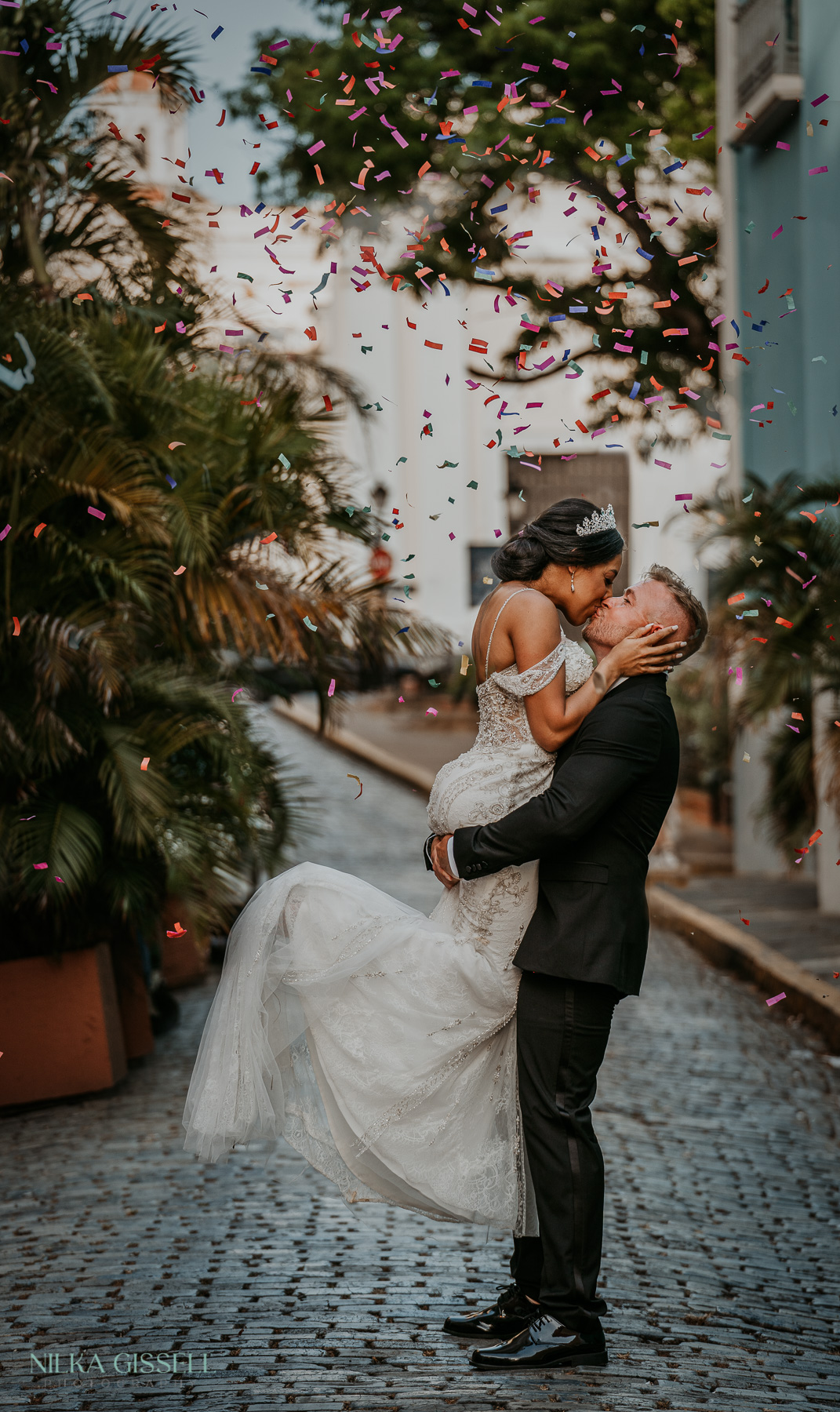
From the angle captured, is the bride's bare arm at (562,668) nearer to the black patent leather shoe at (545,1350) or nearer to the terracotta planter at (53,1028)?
the black patent leather shoe at (545,1350)

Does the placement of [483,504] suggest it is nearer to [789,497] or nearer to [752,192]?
[752,192]

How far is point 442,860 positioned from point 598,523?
1.02 m

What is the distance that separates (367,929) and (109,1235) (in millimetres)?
1818

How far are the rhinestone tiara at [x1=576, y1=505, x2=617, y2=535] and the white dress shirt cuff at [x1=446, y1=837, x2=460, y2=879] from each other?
0.92 meters

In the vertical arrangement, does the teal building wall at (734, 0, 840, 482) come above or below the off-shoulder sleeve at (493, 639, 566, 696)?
above

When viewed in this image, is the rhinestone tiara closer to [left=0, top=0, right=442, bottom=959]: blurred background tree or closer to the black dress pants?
the black dress pants

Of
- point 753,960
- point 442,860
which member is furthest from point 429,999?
point 753,960

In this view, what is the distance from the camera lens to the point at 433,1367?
12.8 feet

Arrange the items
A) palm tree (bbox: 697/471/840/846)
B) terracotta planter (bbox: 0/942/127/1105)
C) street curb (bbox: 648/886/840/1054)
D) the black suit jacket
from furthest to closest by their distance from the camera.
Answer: palm tree (bbox: 697/471/840/846) → street curb (bbox: 648/886/840/1054) → terracotta planter (bbox: 0/942/127/1105) → the black suit jacket

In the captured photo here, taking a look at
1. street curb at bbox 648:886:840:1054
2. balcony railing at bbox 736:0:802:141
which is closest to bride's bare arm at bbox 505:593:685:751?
street curb at bbox 648:886:840:1054

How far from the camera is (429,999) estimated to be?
13.5 ft

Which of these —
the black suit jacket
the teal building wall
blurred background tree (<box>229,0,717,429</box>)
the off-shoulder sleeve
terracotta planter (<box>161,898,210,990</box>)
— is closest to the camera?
the black suit jacket

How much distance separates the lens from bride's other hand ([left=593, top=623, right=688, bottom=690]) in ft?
12.7

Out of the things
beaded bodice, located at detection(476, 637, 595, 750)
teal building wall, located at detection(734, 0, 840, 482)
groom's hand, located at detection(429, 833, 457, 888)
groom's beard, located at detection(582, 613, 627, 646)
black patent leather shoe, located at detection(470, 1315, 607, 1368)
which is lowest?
black patent leather shoe, located at detection(470, 1315, 607, 1368)
